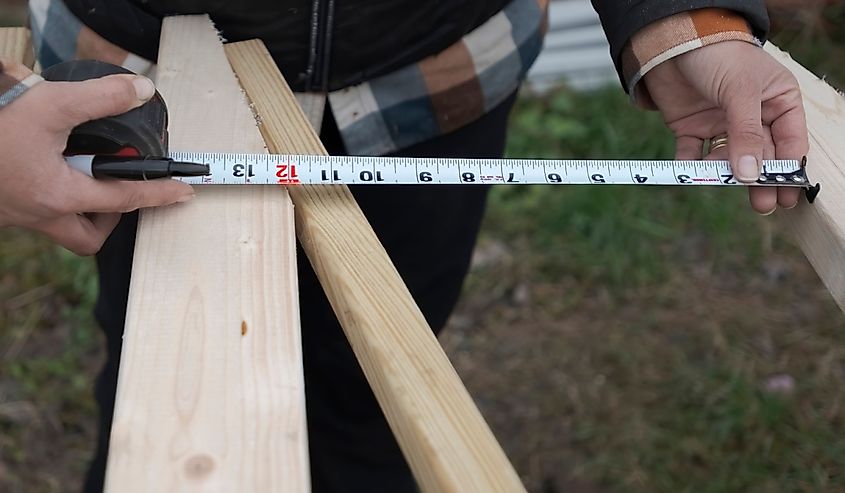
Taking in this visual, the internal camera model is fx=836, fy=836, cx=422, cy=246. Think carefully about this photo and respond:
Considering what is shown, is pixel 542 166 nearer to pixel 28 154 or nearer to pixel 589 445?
pixel 28 154

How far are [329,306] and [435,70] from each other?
1.67 ft

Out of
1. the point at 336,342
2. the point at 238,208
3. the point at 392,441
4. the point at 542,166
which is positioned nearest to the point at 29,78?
the point at 238,208

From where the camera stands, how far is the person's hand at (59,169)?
93 cm

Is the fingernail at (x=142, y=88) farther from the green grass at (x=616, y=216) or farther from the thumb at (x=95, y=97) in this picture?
the green grass at (x=616, y=216)

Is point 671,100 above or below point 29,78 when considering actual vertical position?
below

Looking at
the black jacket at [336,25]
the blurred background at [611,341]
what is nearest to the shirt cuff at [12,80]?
the black jacket at [336,25]

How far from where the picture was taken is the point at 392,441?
1.89 meters

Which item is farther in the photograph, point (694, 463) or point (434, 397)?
point (694, 463)

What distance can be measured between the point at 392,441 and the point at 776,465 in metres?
1.21

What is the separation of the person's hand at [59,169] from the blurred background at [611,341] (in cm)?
170

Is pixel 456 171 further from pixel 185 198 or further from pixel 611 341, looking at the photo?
pixel 611 341

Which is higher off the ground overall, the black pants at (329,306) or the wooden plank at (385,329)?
the wooden plank at (385,329)

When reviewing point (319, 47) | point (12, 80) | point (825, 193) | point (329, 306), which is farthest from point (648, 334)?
point (12, 80)

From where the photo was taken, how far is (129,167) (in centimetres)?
102
